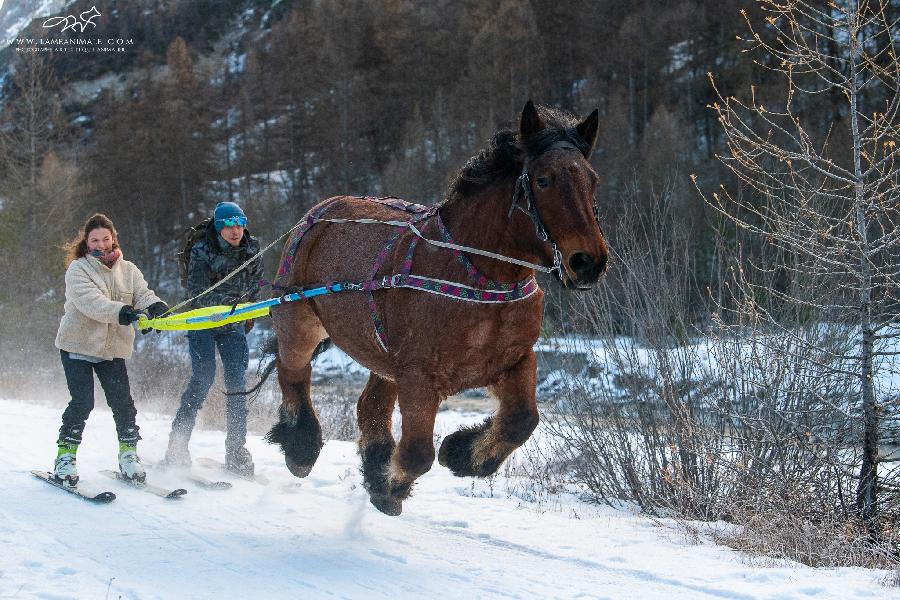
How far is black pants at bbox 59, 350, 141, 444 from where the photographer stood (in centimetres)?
579

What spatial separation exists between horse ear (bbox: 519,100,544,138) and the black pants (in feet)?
11.8

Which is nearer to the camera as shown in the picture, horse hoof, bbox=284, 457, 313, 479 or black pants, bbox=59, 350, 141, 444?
horse hoof, bbox=284, 457, 313, 479

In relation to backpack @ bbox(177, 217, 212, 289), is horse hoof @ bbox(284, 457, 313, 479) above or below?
below

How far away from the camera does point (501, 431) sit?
4.42 m

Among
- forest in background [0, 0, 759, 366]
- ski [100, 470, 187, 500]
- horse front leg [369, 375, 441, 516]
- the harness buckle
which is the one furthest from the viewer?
forest in background [0, 0, 759, 366]

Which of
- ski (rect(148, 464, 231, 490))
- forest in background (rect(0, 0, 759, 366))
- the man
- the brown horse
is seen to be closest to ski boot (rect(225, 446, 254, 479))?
the man

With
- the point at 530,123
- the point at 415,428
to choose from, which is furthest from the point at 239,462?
the point at 530,123

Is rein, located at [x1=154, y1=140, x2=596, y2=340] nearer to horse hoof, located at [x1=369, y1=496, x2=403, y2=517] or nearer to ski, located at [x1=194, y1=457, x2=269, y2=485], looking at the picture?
horse hoof, located at [x1=369, y1=496, x2=403, y2=517]

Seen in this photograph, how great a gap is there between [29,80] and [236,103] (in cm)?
1853

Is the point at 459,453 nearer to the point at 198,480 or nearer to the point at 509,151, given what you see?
the point at 509,151

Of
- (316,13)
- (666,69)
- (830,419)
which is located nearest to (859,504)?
(830,419)

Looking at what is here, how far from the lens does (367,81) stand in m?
37.8

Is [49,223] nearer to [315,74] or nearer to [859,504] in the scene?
[315,74]

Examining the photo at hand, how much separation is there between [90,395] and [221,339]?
1.24 m
